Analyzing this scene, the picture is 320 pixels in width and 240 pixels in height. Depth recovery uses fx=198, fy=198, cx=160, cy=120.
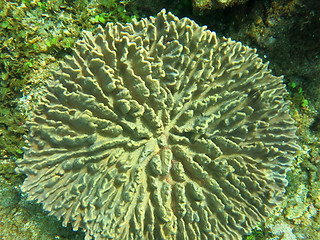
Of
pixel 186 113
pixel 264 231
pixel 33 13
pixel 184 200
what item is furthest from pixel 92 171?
pixel 264 231

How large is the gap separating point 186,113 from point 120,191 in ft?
4.37

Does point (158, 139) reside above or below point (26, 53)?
above

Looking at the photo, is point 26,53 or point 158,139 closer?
point 158,139

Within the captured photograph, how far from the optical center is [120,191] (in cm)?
252

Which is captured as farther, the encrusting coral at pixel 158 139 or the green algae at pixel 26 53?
the green algae at pixel 26 53

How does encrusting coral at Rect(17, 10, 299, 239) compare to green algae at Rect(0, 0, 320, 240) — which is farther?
green algae at Rect(0, 0, 320, 240)

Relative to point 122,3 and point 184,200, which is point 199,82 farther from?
point 122,3

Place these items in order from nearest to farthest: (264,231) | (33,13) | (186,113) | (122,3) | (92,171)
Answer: (92,171) < (186,113) < (33,13) < (122,3) < (264,231)

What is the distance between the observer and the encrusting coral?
246 centimetres

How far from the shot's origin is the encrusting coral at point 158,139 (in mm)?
2457

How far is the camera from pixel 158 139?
2.75m

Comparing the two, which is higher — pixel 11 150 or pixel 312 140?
pixel 312 140

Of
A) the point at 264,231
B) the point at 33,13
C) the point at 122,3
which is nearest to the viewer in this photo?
the point at 33,13

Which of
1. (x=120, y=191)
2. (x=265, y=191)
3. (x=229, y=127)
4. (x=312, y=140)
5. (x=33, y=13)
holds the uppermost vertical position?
(x=312, y=140)
